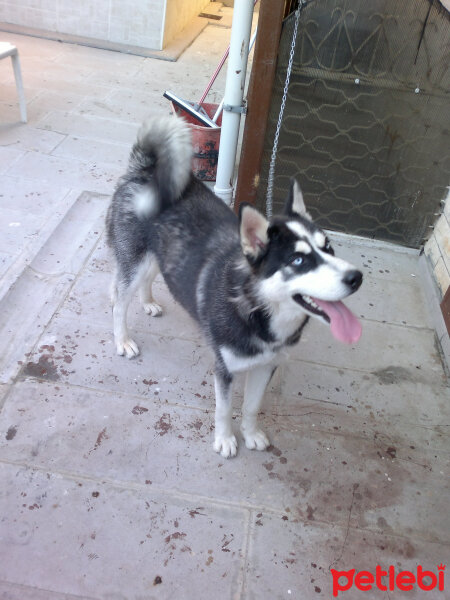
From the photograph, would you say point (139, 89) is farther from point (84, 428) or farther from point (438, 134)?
point (84, 428)

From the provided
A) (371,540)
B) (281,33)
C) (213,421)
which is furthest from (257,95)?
(371,540)

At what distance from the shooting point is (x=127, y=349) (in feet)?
10.1

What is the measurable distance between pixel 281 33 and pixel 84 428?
306cm

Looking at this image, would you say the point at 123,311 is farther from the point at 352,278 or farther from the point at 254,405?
the point at 352,278

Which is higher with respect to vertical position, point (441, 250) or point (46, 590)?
point (441, 250)

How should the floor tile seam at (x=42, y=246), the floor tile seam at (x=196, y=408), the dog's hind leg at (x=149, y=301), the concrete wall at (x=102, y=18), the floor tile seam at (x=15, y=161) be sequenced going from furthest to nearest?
the concrete wall at (x=102, y=18)
the floor tile seam at (x=15, y=161)
the floor tile seam at (x=42, y=246)
the dog's hind leg at (x=149, y=301)
the floor tile seam at (x=196, y=408)

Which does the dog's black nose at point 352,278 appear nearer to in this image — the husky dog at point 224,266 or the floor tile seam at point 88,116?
the husky dog at point 224,266

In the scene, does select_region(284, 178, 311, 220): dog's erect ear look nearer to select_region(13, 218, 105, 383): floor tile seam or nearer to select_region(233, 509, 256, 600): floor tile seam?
select_region(233, 509, 256, 600): floor tile seam

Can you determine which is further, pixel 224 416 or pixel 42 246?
pixel 42 246

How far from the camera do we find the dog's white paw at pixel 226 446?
259cm

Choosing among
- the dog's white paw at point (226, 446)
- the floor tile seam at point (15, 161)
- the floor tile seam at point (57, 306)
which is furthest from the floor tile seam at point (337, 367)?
the floor tile seam at point (15, 161)

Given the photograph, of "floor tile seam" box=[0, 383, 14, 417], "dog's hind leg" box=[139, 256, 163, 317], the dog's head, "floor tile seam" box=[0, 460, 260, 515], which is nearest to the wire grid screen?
"dog's hind leg" box=[139, 256, 163, 317]

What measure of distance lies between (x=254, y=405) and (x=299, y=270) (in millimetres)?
921

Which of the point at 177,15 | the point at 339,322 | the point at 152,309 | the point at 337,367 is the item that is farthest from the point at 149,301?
the point at 177,15
